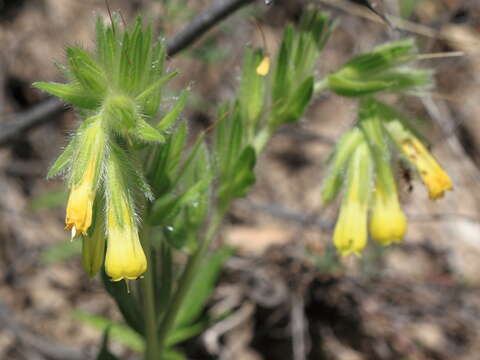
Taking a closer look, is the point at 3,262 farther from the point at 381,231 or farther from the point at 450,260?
the point at 450,260

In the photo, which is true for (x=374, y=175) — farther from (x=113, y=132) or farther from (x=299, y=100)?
(x=113, y=132)

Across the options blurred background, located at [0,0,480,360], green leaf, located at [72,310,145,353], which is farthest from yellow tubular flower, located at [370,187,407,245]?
green leaf, located at [72,310,145,353]

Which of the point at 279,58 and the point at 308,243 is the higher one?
the point at 279,58

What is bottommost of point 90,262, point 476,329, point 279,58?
point 476,329

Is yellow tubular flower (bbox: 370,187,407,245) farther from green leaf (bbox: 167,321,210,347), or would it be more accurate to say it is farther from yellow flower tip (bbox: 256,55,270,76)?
green leaf (bbox: 167,321,210,347)

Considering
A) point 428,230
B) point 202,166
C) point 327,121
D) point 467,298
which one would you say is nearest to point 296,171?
point 327,121

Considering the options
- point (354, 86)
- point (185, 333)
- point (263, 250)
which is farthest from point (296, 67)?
point (263, 250)
